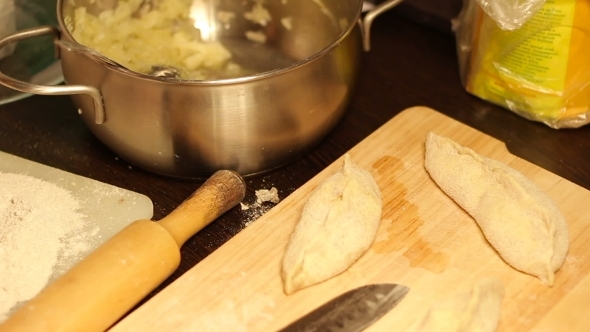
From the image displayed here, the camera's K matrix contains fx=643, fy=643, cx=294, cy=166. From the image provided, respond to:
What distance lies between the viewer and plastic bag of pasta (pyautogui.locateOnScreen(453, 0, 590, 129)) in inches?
35.0

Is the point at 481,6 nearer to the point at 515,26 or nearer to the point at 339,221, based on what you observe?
the point at 515,26

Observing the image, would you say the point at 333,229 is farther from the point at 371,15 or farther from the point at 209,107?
the point at 371,15

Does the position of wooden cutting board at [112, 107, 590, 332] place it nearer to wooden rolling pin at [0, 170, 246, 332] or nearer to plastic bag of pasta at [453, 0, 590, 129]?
wooden rolling pin at [0, 170, 246, 332]

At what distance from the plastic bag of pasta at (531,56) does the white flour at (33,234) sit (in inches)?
25.2

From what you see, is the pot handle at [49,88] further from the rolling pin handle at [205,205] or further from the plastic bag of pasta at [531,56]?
the plastic bag of pasta at [531,56]

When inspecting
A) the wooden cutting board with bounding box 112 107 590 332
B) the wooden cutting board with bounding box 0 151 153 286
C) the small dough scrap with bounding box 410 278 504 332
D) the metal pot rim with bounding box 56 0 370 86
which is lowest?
the wooden cutting board with bounding box 0 151 153 286

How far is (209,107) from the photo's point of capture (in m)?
0.79

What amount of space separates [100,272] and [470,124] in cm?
62

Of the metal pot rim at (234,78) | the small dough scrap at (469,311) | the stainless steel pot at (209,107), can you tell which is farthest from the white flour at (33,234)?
the small dough scrap at (469,311)

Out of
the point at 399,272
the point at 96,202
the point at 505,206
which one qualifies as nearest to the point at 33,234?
the point at 96,202

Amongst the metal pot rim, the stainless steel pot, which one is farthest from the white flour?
the metal pot rim

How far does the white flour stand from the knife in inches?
12.3

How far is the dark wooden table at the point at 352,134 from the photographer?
0.92m

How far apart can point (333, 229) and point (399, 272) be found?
91 millimetres
